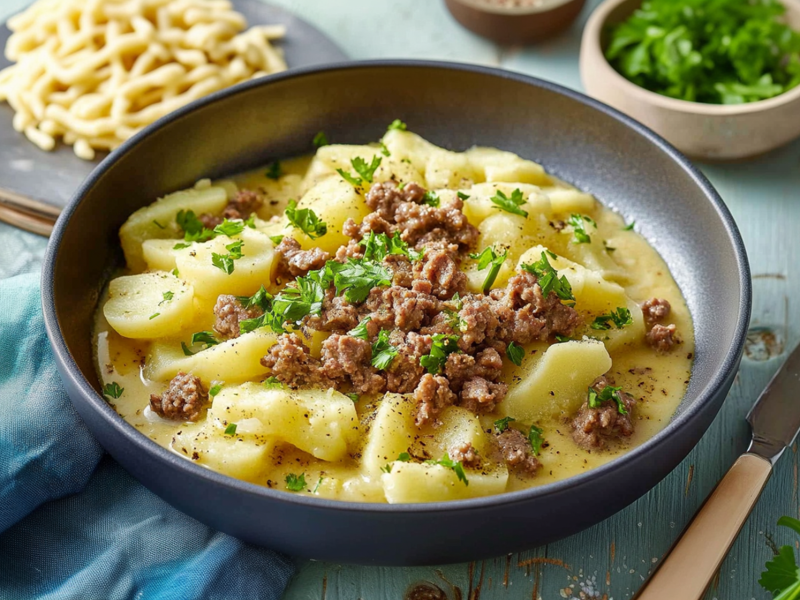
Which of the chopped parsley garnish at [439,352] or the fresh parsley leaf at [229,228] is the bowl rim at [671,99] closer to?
the chopped parsley garnish at [439,352]

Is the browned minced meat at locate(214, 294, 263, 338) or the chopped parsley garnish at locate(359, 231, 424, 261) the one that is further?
the chopped parsley garnish at locate(359, 231, 424, 261)

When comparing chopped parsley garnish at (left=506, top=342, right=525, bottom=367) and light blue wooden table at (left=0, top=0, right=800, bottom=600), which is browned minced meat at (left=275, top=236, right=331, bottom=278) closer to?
chopped parsley garnish at (left=506, top=342, right=525, bottom=367)

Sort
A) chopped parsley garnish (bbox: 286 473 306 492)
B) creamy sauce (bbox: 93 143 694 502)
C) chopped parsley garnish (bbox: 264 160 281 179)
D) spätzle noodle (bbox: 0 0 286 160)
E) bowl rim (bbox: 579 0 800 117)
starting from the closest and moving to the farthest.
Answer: chopped parsley garnish (bbox: 286 473 306 492) → creamy sauce (bbox: 93 143 694 502) → chopped parsley garnish (bbox: 264 160 281 179) → bowl rim (bbox: 579 0 800 117) → spätzle noodle (bbox: 0 0 286 160)

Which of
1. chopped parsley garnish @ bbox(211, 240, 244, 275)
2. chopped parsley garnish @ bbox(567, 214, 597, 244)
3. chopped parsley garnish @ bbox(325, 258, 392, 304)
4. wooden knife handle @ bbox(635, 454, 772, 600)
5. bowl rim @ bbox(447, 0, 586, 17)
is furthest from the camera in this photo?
bowl rim @ bbox(447, 0, 586, 17)

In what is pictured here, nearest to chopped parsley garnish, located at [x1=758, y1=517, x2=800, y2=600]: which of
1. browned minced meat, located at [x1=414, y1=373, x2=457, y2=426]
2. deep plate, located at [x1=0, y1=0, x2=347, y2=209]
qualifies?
browned minced meat, located at [x1=414, y1=373, x2=457, y2=426]

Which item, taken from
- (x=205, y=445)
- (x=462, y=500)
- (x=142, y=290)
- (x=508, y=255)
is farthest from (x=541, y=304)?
(x=142, y=290)

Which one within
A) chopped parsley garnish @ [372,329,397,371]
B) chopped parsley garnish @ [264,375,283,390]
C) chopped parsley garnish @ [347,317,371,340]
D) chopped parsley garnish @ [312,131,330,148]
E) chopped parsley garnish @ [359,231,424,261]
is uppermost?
chopped parsley garnish @ [359,231,424,261]

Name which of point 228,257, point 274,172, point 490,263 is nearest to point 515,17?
point 274,172
